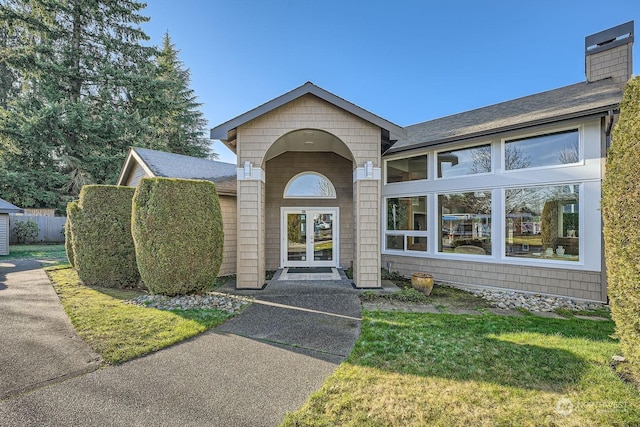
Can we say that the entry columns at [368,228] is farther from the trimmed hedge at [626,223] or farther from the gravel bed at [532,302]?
the trimmed hedge at [626,223]

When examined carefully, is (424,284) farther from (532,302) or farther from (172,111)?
(172,111)

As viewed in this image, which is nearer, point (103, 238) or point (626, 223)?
point (626, 223)

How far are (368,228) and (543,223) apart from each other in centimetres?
436

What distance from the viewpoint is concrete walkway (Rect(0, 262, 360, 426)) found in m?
2.47

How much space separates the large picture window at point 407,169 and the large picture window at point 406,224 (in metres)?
0.70

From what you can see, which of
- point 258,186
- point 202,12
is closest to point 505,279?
point 258,186

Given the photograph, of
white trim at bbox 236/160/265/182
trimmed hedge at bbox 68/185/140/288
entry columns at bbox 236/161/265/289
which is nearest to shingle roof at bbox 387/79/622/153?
white trim at bbox 236/160/265/182

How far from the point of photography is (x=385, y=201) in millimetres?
9469

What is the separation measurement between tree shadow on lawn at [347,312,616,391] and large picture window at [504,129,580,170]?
149 inches

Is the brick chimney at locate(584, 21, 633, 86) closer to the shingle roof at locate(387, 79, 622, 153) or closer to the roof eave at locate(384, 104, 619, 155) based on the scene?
the shingle roof at locate(387, 79, 622, 153)

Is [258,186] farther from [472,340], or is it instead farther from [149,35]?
[149,35]

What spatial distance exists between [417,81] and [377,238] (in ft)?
39.0

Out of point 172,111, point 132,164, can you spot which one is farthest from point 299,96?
point 172,111

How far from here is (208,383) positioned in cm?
302
